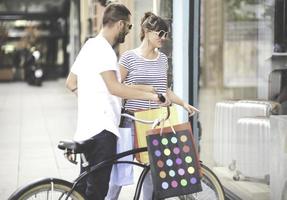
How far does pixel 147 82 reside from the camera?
15.1 feet

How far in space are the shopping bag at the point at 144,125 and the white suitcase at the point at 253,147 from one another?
95cm

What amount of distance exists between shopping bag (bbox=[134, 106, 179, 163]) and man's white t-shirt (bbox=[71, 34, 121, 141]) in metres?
0.34

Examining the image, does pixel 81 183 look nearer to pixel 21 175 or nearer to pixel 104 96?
pixel 104 96

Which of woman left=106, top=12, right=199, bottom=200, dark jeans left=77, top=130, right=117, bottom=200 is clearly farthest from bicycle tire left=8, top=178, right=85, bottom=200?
woman left=106, top=12, right=199, bottom=200

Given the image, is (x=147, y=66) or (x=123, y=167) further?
(x=147, y=66)

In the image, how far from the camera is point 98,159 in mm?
3945

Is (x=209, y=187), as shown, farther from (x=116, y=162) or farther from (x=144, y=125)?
(x=116, y=162)

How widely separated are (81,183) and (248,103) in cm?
224

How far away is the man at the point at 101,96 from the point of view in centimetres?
385

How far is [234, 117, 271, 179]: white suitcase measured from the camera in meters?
4.89

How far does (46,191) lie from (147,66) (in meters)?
1.41

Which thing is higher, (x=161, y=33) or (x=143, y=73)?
(x=161, y=33)

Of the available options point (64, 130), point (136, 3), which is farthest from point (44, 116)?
point (136, 3)

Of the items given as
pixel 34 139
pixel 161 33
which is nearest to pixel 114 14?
pixel 161 33
